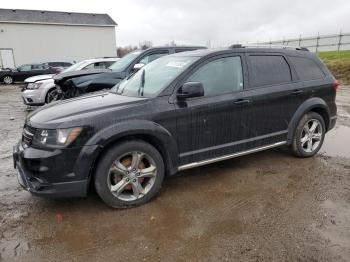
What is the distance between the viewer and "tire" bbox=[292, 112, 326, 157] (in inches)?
202

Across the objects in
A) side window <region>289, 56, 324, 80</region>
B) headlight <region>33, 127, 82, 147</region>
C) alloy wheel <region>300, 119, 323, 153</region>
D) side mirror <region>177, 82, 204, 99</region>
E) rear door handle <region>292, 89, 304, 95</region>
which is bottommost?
alloy wheel <region>300, 119, 323, 153</region>

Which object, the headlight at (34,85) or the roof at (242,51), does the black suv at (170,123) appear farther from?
the headlight at (34,85)

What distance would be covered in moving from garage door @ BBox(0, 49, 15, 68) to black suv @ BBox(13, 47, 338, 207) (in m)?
34.1

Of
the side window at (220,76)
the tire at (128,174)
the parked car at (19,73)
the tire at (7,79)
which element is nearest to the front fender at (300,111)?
the side window at (220,76)

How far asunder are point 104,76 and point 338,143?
5269 millimetres

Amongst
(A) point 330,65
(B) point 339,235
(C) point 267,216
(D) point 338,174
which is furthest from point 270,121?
(A) point 330,65

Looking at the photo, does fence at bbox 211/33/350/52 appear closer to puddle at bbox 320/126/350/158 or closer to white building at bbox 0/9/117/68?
white building at bbox 0/9/117/68

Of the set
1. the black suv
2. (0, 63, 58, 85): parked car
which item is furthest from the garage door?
the black suv

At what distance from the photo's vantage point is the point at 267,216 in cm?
353

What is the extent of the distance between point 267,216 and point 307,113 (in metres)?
2.34

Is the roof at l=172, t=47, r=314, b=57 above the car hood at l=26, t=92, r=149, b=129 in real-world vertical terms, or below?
above

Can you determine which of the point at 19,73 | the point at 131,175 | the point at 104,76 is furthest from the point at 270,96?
the point at 19,73

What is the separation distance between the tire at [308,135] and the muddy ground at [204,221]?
39cm

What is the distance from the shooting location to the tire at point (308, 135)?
5129mm
